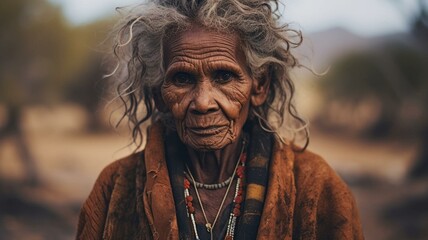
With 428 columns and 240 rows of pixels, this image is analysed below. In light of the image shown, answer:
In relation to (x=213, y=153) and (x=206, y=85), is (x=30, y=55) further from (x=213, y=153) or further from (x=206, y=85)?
(x=206, y=85)

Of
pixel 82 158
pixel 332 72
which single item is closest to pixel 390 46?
pixel 332 72

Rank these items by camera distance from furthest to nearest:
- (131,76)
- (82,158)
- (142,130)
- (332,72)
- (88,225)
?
(332,72) → (82,158) → (142,130) → (131,76) → (88,225)

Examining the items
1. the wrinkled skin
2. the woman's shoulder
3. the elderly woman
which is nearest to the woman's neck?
the elderly woman

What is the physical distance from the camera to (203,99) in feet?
7.30

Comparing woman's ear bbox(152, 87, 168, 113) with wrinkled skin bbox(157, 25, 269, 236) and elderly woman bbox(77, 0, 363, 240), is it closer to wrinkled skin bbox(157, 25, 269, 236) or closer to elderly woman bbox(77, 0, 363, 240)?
elderly woman bbox(77, 0, 363, 240)

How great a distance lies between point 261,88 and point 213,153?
381 millimetres

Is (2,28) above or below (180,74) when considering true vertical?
above

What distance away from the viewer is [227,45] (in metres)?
2.30

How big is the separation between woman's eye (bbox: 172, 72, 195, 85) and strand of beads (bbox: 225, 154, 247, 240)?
1.55 ft

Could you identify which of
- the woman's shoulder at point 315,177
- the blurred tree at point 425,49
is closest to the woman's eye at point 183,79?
the woman's shoulder at point 315,177

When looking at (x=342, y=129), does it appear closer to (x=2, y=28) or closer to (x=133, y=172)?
(x=2, y=28)

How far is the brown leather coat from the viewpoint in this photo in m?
2.25

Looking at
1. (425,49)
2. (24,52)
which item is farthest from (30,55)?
(425,49)

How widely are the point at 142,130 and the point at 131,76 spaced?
35 centimetres
